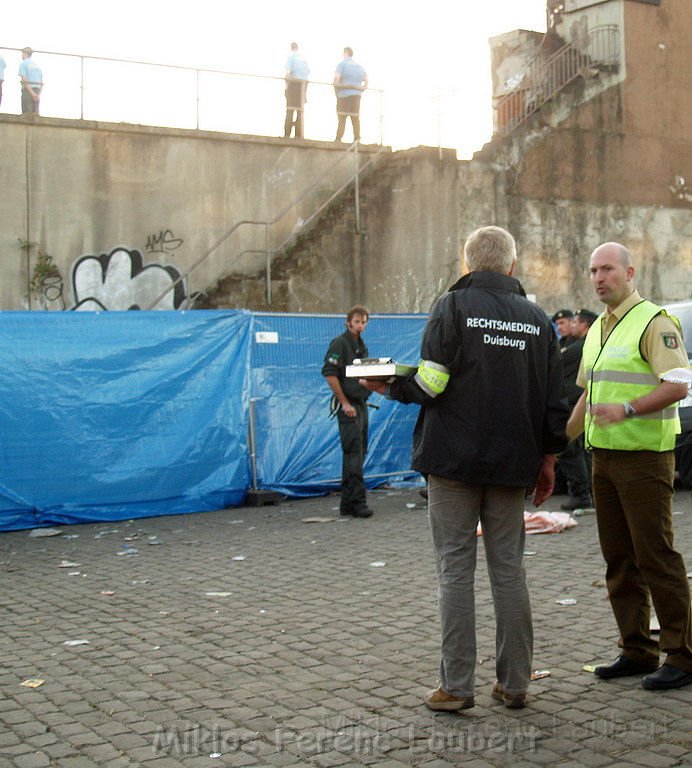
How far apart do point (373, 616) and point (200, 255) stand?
12.7 meters

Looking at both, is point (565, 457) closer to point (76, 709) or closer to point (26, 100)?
point (76, 709)

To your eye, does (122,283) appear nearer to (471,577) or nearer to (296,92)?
(296,92)

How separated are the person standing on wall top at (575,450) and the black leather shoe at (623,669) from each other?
5798 millimetres

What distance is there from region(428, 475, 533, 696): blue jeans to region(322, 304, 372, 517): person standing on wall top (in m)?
5.97

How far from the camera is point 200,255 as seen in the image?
1830 centimetres

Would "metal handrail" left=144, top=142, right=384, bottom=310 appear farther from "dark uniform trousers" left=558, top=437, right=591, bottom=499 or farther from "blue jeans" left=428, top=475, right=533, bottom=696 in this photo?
"blue jeans" left=428, top=475, right=533, bottom=696

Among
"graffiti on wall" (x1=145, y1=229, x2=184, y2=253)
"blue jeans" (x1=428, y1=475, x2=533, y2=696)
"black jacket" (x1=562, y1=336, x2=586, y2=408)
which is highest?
"graffiti on wall" (x1=145, y1=229, x2=184, y2=253)

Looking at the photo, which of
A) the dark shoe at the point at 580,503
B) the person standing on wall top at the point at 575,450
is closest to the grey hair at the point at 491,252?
the person standing on wall top at the point at 575,450

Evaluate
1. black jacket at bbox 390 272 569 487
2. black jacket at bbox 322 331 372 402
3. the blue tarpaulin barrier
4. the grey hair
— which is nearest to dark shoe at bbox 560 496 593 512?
black jacket at bbox 322 331 372 402

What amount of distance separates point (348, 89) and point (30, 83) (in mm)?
5747

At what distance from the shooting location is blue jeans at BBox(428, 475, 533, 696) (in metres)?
4.57

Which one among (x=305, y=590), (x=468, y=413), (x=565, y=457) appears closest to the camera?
(x=468, y=413)

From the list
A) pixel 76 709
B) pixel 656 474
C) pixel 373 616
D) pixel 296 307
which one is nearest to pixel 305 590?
pixel 373 616

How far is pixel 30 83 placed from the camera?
1705cm
